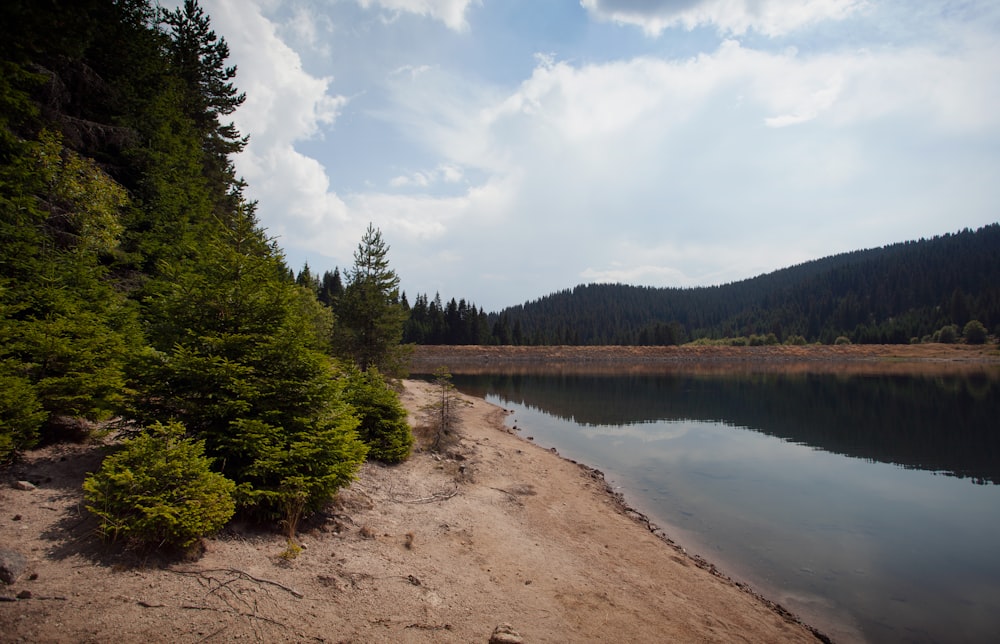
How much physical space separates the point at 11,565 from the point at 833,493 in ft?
71.0

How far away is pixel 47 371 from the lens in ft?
29.0

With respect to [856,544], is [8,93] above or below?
above

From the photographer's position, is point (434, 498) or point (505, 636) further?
point (434, 498)

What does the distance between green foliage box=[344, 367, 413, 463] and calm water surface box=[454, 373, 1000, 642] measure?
8.30m

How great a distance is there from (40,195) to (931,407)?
53.1m

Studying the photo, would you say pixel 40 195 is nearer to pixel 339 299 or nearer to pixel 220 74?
pixel 339 299

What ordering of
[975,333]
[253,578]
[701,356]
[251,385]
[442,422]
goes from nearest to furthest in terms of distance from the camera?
[253,578] < [251,385] < [442,422] < [975,333] < [701,356]

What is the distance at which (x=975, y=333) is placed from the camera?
111750 millimetres

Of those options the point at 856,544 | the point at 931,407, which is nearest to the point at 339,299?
the point at 856,544

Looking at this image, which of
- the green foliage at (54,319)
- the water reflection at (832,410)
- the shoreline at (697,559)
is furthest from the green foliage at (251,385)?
the water reflection at (832,410)

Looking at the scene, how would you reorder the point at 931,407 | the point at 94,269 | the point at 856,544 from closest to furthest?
the point at 94,269 < the point at 856,544 < the point at 931,407

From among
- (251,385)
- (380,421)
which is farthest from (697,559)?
(251,385)

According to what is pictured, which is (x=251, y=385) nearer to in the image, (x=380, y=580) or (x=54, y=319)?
(x=380, y=580)

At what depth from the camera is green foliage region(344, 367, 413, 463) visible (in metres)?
13.3
